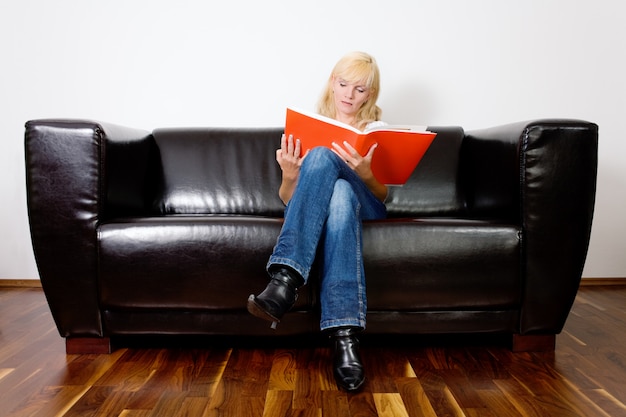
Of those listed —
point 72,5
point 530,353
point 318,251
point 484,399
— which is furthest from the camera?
point 72,5

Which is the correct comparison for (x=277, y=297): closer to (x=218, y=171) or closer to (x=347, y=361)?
(x=347, y=361)

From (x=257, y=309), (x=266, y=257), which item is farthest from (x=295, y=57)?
(x=257, y=309)

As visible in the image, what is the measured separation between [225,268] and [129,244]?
29 cm

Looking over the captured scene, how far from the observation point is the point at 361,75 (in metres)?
1.86

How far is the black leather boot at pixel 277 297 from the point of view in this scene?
4.30ft

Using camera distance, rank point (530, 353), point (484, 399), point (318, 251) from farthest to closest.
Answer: point (530, 353) < point (318, 251) < point (484, 399)

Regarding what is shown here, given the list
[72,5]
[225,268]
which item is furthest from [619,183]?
[72,5]

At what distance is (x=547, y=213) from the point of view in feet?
5.08

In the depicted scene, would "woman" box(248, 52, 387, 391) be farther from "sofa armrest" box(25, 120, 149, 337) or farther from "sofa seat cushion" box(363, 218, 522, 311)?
"sofa armrest" box(25, 120, 149, 337)

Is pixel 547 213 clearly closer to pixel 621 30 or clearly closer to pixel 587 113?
pixel 587 113

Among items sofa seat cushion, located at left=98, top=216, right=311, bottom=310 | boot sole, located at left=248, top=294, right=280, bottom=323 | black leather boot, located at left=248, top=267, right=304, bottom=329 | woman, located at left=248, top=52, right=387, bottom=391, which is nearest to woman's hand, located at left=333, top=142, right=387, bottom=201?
woman, located at left=248, top=52, right=387, bottom=391

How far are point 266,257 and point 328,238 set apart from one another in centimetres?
20

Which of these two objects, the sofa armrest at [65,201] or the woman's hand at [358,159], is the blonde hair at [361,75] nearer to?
the woman's hand at [358,159]

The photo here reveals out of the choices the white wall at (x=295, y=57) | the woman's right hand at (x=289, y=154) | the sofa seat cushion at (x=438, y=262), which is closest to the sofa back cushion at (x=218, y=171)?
the white wall at (x=295, y=57)
